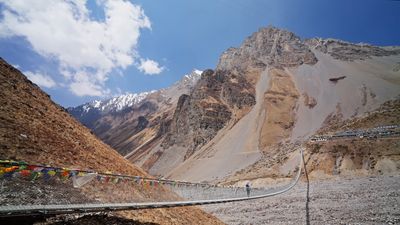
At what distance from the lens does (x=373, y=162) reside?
2229 inches

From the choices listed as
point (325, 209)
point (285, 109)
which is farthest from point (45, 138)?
point (285, 109)

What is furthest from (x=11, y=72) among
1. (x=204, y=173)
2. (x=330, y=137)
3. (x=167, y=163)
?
(x=167, y=163)

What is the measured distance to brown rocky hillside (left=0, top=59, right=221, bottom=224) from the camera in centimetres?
1290

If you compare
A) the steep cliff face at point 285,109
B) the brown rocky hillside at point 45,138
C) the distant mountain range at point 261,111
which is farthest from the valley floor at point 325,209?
the distant mountain range at point 261,111

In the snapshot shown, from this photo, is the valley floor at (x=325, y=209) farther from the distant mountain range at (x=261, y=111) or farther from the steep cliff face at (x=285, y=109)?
the distant mountain range at (x=261, y=111)

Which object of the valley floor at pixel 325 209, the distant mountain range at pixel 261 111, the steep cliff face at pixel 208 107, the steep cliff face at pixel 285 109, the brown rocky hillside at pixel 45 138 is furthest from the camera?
the steep cliff face at pixel 208 107

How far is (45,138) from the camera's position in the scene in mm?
14992

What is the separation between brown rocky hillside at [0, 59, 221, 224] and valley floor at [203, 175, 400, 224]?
1018 centimetres

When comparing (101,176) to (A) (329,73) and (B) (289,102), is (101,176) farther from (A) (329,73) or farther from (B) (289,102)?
(A) (329,73)

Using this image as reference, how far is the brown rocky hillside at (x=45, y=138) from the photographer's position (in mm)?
12898

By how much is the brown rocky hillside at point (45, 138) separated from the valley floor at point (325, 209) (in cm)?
1018

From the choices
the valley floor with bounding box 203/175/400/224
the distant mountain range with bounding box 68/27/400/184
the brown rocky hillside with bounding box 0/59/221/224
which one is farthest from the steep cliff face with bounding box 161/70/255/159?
the brown rocky hillside with bounding box 0/59/221/224

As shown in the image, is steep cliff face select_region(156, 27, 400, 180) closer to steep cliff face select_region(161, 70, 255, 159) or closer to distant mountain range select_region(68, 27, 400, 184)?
distant mountain range select_region(68, 27, 400, 184)

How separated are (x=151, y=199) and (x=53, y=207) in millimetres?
5063
